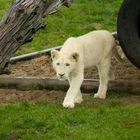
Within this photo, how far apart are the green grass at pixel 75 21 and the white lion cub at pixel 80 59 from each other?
10.3 ft

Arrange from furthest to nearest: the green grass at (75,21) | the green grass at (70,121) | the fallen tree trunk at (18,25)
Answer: the green grass at (75,21), the green grass at (70,121), the fallen tree trunk at (18,25)

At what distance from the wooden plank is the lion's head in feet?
3.00

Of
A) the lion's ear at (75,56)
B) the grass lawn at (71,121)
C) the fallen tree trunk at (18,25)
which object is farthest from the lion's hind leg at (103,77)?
the fallen tree trunk at (18,25)

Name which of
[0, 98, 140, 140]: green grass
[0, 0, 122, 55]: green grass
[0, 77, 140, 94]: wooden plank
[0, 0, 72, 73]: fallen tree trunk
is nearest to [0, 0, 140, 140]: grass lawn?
[0, 98, 140, 140]: green grass

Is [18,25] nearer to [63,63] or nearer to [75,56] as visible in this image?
[63,63]

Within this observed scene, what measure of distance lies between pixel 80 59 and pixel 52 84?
3.03 ft

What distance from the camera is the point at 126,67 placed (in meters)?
10.6

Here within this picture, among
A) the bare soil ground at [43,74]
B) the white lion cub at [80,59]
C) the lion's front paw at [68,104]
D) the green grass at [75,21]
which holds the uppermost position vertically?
the white lion cub at [80,59]

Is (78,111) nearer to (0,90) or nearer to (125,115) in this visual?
(125,115)

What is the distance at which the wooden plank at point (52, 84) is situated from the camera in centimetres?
922

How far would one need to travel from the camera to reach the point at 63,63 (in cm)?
836

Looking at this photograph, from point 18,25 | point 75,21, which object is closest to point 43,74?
point 18,25

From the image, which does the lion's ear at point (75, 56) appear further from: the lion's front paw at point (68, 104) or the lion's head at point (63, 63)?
the lion's front paw at point (68, 104)

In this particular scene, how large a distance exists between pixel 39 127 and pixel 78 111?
0.68 m
